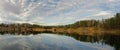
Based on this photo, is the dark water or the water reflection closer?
the dark water

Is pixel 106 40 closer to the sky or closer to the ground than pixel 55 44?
closer to the ground

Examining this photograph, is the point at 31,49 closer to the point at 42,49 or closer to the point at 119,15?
the point at 42,49

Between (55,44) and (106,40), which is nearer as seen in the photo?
(55,44)

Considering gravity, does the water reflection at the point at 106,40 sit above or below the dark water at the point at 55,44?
below

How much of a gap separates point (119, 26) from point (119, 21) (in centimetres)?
722

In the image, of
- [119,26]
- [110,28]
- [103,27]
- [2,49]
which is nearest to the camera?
[2,49]

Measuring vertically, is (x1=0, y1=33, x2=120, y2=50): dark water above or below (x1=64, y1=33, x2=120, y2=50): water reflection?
above

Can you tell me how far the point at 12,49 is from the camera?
4203 centimetres

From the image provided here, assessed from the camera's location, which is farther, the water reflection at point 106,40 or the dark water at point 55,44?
the water reflection at point 106,40

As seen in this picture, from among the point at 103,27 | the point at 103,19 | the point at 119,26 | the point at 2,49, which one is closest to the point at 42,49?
the point at 2,49

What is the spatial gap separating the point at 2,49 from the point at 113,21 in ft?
436

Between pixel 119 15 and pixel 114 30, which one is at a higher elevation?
pixel 119 15

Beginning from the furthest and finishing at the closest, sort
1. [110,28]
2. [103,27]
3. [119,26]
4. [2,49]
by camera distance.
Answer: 1. [103,27]
2. [110,28]
3. [119,26]
4. [2,49]

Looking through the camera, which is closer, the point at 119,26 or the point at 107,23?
the point at 119,26
